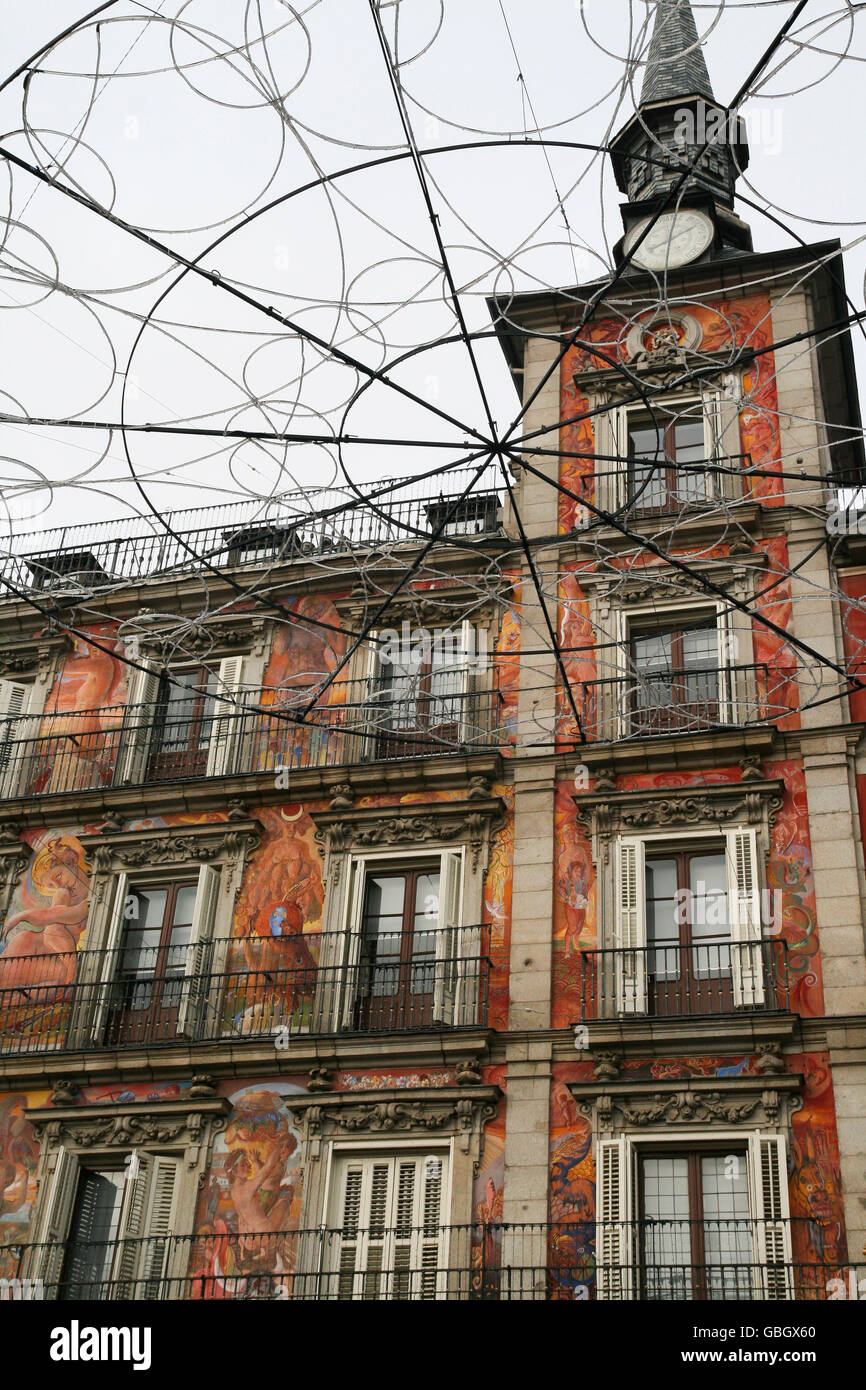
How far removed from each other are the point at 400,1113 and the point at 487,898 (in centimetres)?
302

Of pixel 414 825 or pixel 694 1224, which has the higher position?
pixel 414 825

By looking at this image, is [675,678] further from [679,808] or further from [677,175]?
[677,175]

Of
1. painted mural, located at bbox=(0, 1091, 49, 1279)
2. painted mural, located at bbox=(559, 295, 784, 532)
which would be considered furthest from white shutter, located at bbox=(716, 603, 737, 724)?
painted mural, located at bbox=(0, 1091, 49, 1279)

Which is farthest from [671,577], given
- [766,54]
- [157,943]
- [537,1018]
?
[766,54]

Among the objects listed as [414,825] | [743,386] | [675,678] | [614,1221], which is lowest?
[614,1221]

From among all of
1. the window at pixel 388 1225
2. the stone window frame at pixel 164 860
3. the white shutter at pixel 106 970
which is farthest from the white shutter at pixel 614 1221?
the white shutter at pixel 106 970

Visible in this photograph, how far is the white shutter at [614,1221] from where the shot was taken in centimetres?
1666

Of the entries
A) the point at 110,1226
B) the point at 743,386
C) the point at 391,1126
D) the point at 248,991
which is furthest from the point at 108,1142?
the point at 743,386

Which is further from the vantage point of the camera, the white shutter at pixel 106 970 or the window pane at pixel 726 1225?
the white shutter at pixel 106 970

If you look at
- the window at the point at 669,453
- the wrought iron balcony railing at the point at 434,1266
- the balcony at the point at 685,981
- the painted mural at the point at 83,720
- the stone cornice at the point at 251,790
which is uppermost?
the window at the point at 669,453

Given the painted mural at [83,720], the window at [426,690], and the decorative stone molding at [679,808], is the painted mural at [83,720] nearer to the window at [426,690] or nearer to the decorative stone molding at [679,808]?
the window at [426,690]

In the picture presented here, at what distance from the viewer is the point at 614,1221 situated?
16922 mm

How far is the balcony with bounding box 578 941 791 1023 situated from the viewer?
18094 millimetres

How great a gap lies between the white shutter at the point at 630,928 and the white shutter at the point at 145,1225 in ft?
19.8
